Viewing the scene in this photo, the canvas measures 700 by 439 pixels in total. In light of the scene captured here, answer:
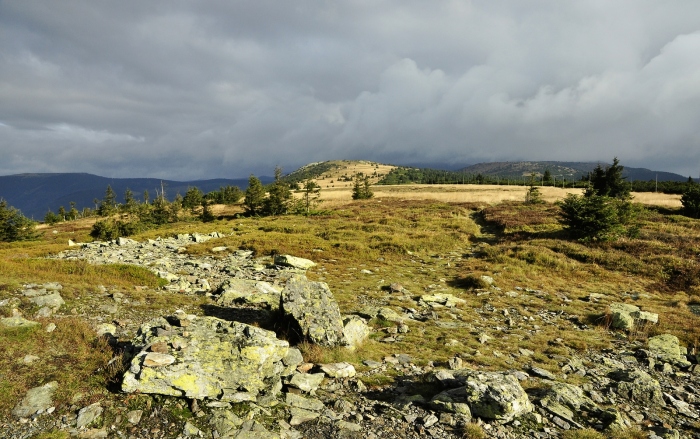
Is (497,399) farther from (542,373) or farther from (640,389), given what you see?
(640,389)

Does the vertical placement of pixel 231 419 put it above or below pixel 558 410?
above

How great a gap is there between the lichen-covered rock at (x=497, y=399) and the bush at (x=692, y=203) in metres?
59.1

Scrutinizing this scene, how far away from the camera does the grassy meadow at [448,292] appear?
848cm

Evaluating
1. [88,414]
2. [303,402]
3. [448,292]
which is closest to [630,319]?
[448,292]

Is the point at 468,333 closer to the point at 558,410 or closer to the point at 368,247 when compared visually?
the point at 558,410

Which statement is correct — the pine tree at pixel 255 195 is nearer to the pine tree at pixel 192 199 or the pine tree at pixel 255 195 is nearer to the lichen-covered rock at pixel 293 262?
the pine tree at pixel 192 199

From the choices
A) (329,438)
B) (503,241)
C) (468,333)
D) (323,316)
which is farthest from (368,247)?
(329,438)

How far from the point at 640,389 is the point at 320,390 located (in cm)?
842

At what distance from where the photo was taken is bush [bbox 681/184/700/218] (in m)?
46.1

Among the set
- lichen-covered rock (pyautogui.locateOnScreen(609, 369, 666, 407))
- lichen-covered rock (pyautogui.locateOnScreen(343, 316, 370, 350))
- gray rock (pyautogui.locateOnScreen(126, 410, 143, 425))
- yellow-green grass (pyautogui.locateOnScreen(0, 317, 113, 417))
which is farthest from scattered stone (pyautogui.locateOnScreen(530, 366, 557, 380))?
yellow-green grass (pyautogui.locateOnScreen(0, 317, 113, 417))

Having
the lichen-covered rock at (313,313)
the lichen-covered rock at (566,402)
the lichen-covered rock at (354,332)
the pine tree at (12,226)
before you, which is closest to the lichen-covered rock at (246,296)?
the lichen-covered rock at (313,313)

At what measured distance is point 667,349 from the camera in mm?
11719

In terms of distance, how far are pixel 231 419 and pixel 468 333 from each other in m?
9.47

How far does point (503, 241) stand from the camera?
3319 cm
